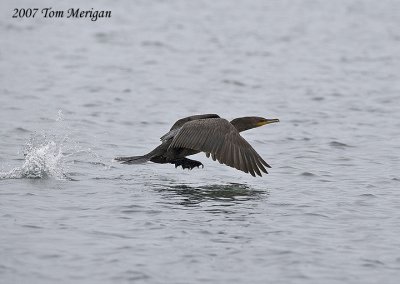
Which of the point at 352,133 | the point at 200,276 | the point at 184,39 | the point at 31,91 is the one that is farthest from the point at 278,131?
the point at 184,39

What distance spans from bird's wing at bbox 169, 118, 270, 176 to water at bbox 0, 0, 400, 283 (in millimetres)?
424

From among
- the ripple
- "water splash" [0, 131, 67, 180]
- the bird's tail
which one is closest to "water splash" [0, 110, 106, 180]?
"water splash" [0, 131, 67, 180]

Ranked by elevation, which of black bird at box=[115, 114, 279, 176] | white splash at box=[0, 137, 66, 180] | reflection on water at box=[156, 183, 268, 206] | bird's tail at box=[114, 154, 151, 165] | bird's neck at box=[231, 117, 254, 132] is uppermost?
bird's neck at box=[231, 117, 254, 132]

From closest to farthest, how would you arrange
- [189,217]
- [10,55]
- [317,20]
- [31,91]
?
[189,217]
[31,91]
[10,55]
[317,20]

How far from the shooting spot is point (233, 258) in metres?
8.00

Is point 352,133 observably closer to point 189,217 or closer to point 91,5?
point 189,217

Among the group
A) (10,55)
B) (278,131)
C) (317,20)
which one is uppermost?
(317,20)

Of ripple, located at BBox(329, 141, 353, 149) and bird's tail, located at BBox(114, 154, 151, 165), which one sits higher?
ripple, located at BBox(329, 141, 353, 149)

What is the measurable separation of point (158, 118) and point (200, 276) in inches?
311

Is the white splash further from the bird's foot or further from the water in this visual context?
the bird's foot

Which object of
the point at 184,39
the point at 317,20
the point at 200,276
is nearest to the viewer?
the point at 200,276

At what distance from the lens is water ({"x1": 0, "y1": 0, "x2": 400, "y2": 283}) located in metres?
7.98

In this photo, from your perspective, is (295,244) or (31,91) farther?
(31,91)

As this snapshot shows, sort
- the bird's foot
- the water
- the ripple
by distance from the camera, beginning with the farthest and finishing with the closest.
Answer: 1. the ripple
2. the bird's foot
3. the water
